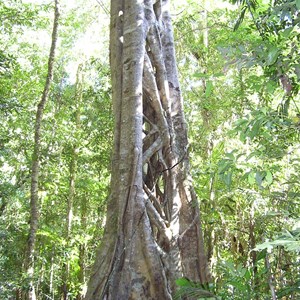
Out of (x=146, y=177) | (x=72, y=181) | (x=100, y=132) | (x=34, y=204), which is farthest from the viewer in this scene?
(x=72, y=181)

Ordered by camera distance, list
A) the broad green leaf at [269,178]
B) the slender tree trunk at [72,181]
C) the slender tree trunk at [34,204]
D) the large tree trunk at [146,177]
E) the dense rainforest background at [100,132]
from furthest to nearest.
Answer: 1. the slender tree trunk at [72,181]
2. the slender tree trunk at [34,204]
3. the dense rainforest background at [100,132]
4. the large tree trunk at [146,177]
5. the broad green leaf at [269,178]

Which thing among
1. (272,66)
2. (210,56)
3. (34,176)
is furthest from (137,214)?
(210,56)

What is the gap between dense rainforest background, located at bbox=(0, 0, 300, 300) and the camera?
3.76 meters

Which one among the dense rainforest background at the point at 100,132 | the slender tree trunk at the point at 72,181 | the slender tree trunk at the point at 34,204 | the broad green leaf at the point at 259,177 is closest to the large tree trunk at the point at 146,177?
the dense rainforest background at the point at 100,132

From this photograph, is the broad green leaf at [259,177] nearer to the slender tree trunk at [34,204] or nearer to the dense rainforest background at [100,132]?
the dense rainforest background at [100,132]

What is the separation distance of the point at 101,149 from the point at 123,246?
383 cm

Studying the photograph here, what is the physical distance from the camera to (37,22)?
686cm

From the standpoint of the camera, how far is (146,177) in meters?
3.33

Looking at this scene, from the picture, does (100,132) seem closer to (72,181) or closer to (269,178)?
(72,181)

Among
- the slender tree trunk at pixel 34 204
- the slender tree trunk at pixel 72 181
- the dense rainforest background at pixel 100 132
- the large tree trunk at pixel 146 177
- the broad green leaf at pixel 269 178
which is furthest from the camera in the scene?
the slender tree trunk at pixel 72 181

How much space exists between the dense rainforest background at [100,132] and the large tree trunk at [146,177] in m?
0.42

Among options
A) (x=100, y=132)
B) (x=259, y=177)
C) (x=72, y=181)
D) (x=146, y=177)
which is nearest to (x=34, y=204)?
(x=100, y=132)

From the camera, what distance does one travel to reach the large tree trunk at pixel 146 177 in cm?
277

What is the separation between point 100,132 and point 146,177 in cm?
320
